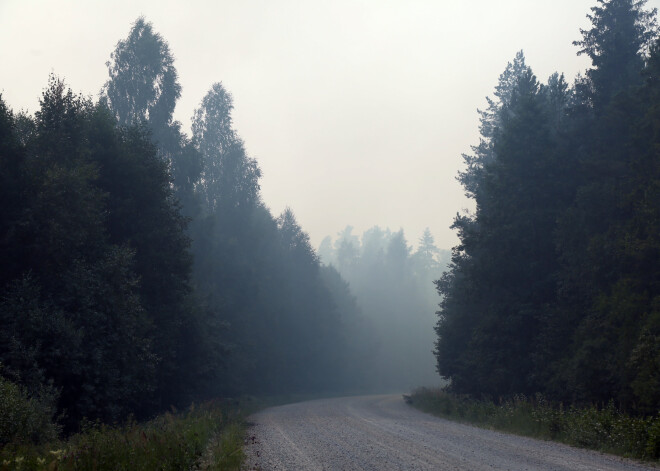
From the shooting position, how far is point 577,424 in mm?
18266

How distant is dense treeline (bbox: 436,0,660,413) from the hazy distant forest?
0.10m

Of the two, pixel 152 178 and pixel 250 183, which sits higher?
pixel 250 183

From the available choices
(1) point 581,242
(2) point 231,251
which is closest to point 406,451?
(1) point 581,242

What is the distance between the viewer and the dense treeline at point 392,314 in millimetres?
114006

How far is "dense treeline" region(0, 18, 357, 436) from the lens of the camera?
67.7 ft

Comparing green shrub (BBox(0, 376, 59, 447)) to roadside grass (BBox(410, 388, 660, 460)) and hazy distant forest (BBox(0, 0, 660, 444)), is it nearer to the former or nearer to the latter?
hazy distant forest (BBox(0, 0, 660, 444))

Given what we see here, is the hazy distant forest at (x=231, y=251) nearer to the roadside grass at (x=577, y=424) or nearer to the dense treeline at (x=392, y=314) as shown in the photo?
the roadside grass at (x=577, y=424)

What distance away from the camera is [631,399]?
67.7 feet

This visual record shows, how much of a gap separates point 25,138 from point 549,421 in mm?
23387

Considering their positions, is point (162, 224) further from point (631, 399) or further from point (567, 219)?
point (631, 399)

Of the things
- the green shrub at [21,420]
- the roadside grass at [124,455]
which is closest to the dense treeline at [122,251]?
the green shrub at [21,420]

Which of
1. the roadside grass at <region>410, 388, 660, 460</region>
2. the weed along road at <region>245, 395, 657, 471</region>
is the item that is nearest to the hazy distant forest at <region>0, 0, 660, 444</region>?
the roadside grass at <region>410, 388, 660, 460</region>

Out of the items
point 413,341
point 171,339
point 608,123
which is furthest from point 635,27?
point 413,341

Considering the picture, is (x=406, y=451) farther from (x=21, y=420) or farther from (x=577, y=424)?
(x=21, y=420)
